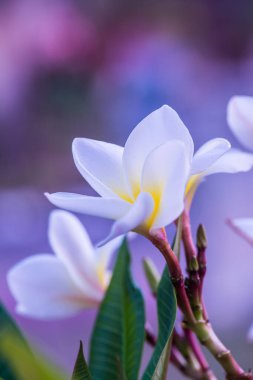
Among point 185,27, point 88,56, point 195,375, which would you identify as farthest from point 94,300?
point 185,27

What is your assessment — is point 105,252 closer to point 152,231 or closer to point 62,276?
Answer: point 62,276

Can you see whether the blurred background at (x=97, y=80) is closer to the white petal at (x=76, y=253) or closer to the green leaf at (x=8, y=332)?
the white petal at (x=76, y=253)

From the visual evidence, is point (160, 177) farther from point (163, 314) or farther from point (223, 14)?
→ point (223, 14)

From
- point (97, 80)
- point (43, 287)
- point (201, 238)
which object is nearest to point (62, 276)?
point (43, 287)

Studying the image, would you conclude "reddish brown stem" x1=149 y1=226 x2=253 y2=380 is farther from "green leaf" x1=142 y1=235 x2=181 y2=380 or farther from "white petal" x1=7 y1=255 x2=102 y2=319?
"white petal" x1=7 y1=255 x2=102 y2=319

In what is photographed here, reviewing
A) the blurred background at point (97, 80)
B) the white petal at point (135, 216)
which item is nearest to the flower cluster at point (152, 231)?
the white petal at point (135, 216)

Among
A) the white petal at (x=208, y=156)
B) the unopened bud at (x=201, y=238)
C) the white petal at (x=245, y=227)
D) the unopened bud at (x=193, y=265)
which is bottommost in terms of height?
the unopened bud at (x=193, y=265)

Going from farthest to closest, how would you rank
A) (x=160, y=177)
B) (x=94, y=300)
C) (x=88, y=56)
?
(x=88, y=56)
(x=94, y=300)
(x=160, y=177)
